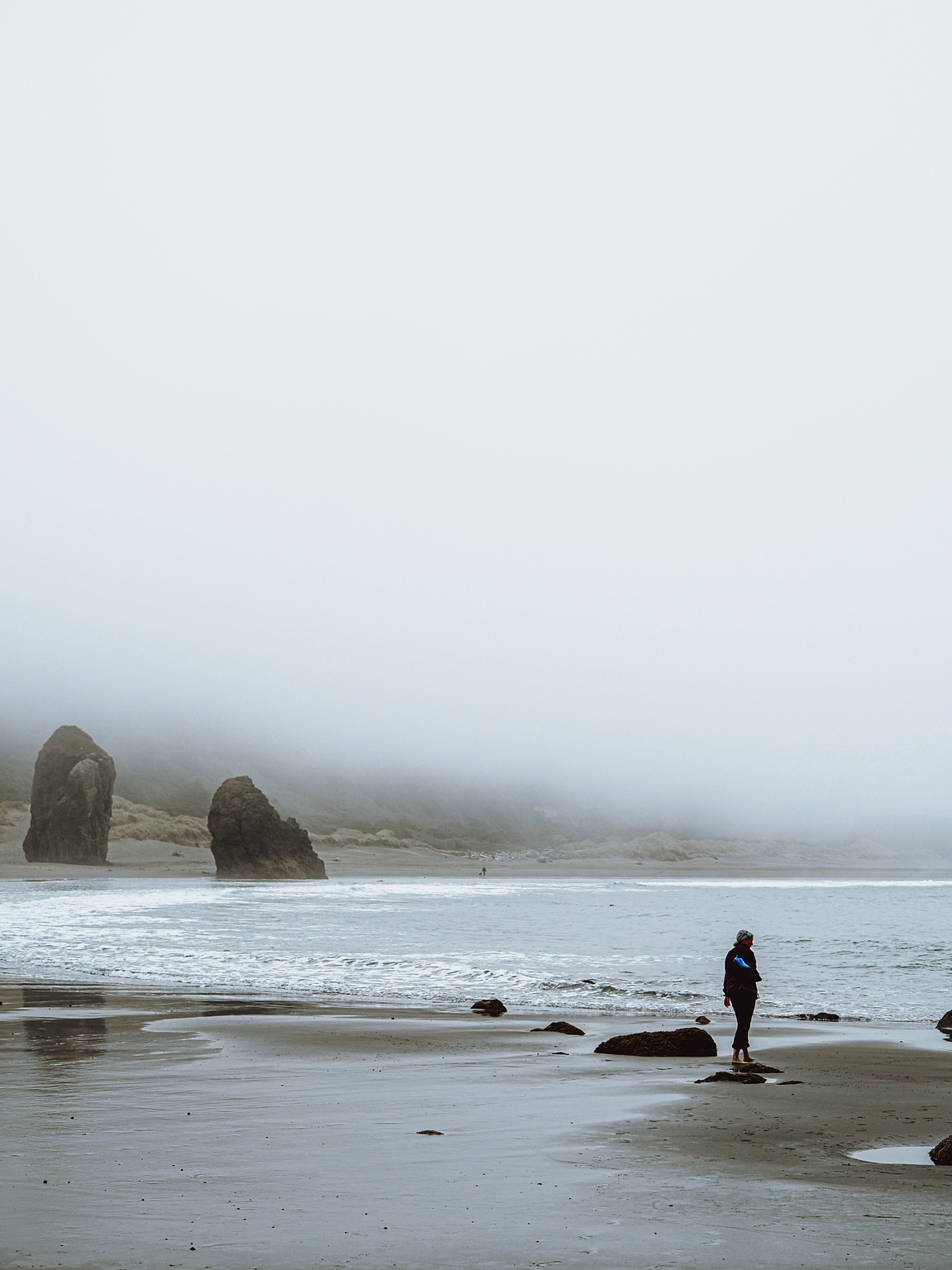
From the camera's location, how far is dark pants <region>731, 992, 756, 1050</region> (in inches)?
667

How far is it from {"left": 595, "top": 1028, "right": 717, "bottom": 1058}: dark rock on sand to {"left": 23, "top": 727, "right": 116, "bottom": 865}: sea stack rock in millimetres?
108950

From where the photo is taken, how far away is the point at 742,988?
57.6ft

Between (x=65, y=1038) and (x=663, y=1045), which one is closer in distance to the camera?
(x=663, y=1045)

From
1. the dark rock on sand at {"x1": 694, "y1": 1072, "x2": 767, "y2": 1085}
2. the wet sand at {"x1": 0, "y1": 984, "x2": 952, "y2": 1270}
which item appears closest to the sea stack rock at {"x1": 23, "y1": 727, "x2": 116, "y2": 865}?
the wet sand at {"x1": 0, "y1": 984, "x2": 952, "y2": 1270}

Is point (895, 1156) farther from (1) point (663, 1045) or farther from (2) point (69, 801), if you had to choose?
(2) point (69, 801)

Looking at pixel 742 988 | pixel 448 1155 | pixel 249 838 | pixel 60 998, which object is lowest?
pixel 249 838

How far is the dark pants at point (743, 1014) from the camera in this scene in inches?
667

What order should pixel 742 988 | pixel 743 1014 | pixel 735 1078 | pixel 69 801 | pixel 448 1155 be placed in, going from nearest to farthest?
1. pixel 448 1155
2. pixel 735 1078
3. pixel 743 1014
4. pixel 742 988
5. pixel 69 801

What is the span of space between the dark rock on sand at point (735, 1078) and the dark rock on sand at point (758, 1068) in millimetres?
526

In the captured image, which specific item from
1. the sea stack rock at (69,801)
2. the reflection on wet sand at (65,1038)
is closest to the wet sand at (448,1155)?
the reflection on wet sand at (65,1038)

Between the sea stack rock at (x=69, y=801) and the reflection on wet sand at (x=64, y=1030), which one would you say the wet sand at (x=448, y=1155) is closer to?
the reflection on wet sand at (x=64, y=1030)

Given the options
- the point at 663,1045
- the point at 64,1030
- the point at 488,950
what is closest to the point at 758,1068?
the point at 663,1045

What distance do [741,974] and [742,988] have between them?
10.4 inches

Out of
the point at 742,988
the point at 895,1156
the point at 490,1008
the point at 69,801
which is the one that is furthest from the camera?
the point at 69,801
